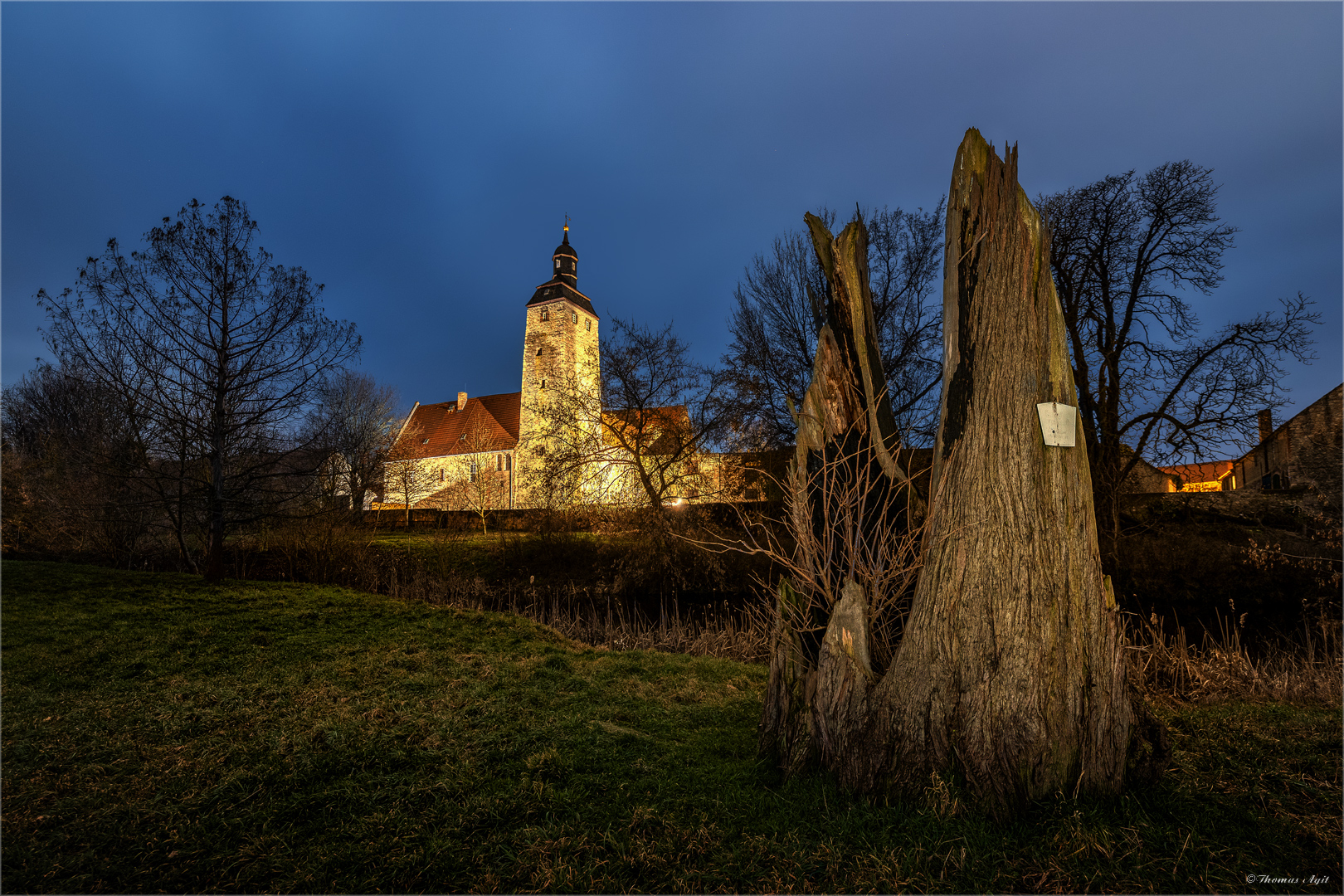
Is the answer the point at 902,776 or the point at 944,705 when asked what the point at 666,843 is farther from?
the point at 944,705

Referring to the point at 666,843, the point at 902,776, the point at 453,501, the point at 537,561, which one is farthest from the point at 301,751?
the point at 453,501

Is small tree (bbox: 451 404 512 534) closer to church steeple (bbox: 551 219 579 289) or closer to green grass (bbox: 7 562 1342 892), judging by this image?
church steeple (bbox: 551 219 579 289)

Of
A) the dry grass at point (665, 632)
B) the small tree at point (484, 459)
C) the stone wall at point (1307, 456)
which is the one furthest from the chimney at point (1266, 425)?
the small tree at point (484, 459)

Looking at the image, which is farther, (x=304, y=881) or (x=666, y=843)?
(x=666, y=843)

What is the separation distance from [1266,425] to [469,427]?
4186 centimetres

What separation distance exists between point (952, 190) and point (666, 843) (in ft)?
13.5

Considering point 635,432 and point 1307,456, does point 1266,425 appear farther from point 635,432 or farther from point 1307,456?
point 635,432

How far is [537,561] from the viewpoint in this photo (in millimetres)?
20078

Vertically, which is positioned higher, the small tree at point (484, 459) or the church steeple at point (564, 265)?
the church steeple at point (564, 265)

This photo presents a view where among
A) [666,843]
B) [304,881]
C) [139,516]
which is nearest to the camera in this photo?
[304,881]

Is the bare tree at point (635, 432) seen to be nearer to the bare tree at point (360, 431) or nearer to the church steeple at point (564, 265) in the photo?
Result: the bare tree at point (360, 431)

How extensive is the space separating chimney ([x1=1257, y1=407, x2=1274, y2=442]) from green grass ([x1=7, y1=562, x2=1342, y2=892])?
10.2 m

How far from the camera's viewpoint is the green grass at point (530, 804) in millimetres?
2844

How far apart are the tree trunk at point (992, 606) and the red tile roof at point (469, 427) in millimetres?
42129
